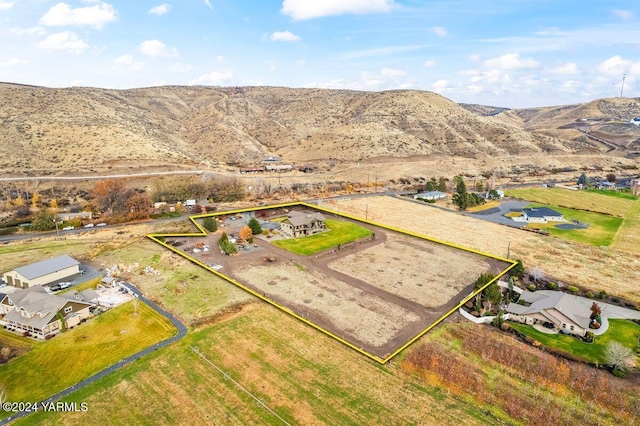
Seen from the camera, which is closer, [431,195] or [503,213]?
[503,213]

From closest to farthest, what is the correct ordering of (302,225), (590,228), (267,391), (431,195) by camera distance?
(267,391), (302,225), (590,228), (431,195)

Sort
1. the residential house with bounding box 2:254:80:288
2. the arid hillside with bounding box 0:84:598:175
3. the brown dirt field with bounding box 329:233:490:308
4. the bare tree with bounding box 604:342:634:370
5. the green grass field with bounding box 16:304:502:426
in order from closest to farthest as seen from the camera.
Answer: the green grass field with bounding box 16:304:502:426 < the bare tree with bounding box 604:342:634:370 < the residential house with bounding box 2:254:80:288 < the brown dirt field with bounding box 329:233:490:308 < the arid hillside with bounding box 0:84:598:175

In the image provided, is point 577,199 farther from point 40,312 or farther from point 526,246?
point 40,312

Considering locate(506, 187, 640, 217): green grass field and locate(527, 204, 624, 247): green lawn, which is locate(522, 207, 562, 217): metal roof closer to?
locate(527, 204, 624, 247): green lawn

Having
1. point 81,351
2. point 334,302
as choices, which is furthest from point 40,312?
point 334,302

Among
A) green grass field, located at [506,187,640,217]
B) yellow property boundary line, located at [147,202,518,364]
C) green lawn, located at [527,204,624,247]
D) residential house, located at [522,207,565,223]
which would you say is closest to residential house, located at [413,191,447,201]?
green grass field, located at [506,187,640,217]
